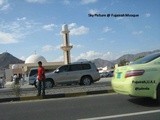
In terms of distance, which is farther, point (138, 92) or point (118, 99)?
point (118, 99)

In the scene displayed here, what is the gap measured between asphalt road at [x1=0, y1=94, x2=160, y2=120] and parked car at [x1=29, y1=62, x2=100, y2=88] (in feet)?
50.3

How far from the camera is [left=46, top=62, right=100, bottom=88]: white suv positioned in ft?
92.0

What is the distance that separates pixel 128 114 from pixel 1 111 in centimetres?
404

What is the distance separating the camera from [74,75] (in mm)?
28594

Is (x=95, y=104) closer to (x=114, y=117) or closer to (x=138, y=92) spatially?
(x=138, y=92)

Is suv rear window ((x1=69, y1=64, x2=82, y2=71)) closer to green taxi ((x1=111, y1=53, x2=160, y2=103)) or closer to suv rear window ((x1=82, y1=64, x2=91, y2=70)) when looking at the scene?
suv rear window ((x1=82, y1=64, x2=91, y2=70))

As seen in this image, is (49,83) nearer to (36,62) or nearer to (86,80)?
(86,80)

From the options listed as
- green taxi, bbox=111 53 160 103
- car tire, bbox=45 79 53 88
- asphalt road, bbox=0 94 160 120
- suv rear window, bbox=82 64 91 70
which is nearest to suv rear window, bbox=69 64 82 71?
suv rear window, bbox=82 64 91 70

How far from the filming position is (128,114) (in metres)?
9.94

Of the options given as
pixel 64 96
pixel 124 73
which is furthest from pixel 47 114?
pixel 64 96

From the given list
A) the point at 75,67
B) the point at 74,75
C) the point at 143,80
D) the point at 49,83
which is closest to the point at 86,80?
the point at 74,75

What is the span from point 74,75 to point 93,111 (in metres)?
17.9

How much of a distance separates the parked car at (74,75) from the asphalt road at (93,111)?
603 inches

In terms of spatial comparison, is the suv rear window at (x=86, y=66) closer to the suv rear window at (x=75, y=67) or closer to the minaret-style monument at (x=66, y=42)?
the suv rear window at (x=75, y=67)
